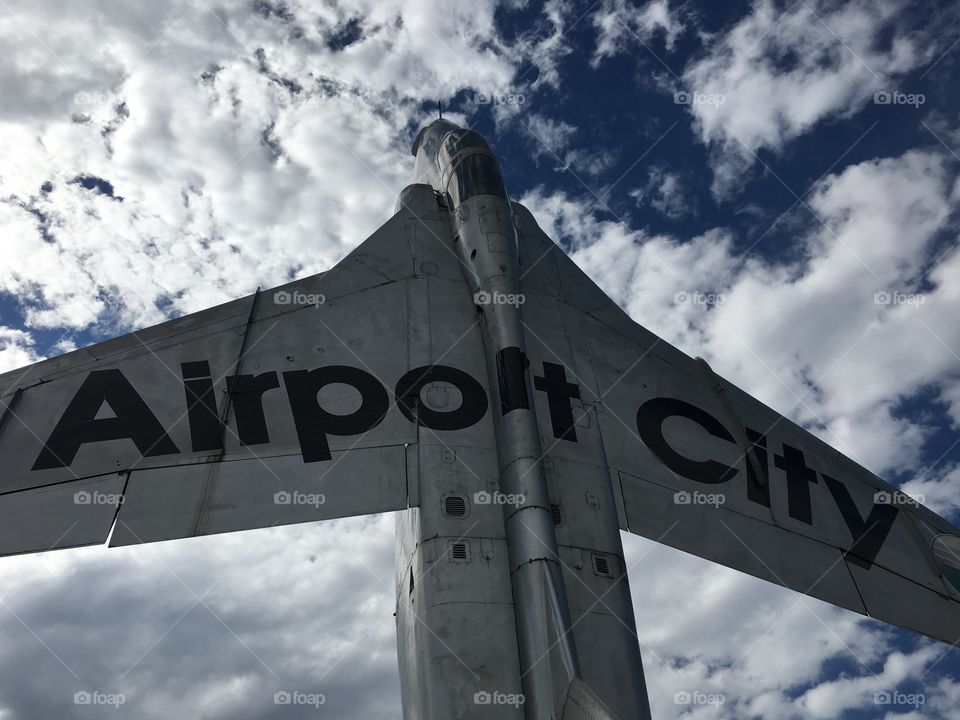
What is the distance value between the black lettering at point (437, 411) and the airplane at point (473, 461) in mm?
39

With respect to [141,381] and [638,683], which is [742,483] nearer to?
[638,683]

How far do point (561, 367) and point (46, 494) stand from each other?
8.64 metres

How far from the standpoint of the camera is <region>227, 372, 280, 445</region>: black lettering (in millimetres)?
11805

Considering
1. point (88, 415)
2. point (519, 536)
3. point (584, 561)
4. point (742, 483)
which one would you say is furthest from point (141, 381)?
point (742, 483)

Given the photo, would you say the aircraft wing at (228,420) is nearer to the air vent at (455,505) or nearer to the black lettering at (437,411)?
the black lettering at (437,411)

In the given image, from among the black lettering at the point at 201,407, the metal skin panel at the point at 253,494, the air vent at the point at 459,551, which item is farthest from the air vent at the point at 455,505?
the black lettering at the point at 201,407

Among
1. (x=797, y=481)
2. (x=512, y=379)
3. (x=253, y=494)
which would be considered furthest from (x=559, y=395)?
(x=253, y=494)

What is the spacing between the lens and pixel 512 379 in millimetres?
12438
